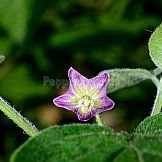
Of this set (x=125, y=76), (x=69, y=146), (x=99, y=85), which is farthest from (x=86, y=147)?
(x=125, y=76)

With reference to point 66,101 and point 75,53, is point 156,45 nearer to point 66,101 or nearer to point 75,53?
point 66,101

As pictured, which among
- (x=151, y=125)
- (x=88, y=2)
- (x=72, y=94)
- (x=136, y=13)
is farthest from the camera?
(x=88, y=2)

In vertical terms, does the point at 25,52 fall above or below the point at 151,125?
below

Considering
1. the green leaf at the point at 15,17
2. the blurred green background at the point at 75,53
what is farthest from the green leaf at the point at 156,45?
the blurred green background at the point at 75,53

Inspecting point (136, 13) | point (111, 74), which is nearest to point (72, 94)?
point (111, 74)

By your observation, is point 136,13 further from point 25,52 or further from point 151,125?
point 151,125

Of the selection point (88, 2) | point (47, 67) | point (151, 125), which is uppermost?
point (151, 125)

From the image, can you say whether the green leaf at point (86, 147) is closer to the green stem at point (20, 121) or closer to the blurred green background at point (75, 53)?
the green stem at point (20, 121)

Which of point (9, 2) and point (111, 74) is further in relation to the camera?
point (9, 2)
